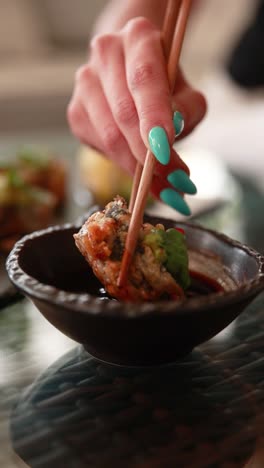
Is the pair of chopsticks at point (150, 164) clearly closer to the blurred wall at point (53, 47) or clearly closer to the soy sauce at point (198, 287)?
the soy sauce at point (198, 287)

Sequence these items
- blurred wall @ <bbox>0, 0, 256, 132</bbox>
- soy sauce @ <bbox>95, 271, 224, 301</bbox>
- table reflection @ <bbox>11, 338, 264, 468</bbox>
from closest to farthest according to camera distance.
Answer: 1. table reflection @ <bbox>11, 338, 264, 468</bbox>
2. soy sauce @ <bbox>95, 271, 224, 301</bbox>
3. blurred wall @ <bbox>0, 0, 256, 132</bbox>

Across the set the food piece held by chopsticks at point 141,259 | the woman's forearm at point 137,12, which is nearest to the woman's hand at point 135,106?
the food piece held by chopsticks at point 141,259

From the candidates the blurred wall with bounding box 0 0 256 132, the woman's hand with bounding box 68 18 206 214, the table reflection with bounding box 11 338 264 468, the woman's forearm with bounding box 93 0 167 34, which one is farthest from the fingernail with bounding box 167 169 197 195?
the blurred wall with bounding box 0 0 256 132

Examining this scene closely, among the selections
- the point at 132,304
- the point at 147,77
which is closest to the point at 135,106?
the point at 147,77

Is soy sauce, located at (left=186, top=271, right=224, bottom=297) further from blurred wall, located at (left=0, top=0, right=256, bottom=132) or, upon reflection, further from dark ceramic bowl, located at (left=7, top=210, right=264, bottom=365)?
blurred wall, located at (left=0, top=0, right=256, bottom=132)

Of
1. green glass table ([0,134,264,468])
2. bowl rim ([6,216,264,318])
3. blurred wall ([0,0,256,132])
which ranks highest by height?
bowl rim ([6,216,264,318])
